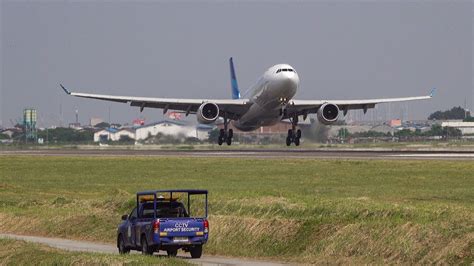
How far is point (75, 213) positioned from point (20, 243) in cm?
994

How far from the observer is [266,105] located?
85125 mm

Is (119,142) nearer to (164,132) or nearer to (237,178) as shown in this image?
(164,132)

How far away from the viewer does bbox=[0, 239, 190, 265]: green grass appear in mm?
27031

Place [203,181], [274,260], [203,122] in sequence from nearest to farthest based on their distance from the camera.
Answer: [274,260], [203,181], [203,122]

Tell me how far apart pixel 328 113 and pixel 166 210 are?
60.2 meters

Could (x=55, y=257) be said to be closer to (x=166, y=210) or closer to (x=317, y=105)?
(x=166, y=210)

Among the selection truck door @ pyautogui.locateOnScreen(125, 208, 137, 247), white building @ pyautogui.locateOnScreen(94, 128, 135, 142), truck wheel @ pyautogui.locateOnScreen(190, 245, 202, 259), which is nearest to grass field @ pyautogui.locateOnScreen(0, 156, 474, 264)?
truck wheel @ pyautogui.locateOnScreen(190, 245, 202, 259)

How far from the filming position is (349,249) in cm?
2988

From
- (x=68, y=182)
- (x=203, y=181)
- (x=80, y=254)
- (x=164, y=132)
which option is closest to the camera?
(x=80, y=254)

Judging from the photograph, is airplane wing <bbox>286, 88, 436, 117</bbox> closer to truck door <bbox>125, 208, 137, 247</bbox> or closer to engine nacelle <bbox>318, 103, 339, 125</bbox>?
engine nacelle <bbox>318, 103, 339, 125</bbox>

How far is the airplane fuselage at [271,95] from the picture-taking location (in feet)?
268

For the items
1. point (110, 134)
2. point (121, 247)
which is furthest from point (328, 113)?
point (110, 134)

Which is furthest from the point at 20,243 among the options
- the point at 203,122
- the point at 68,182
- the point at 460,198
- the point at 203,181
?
the point at 203,122

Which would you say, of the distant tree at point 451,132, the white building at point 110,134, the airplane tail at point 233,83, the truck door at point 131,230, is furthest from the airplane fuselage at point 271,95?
the distant tree at point 451,132
